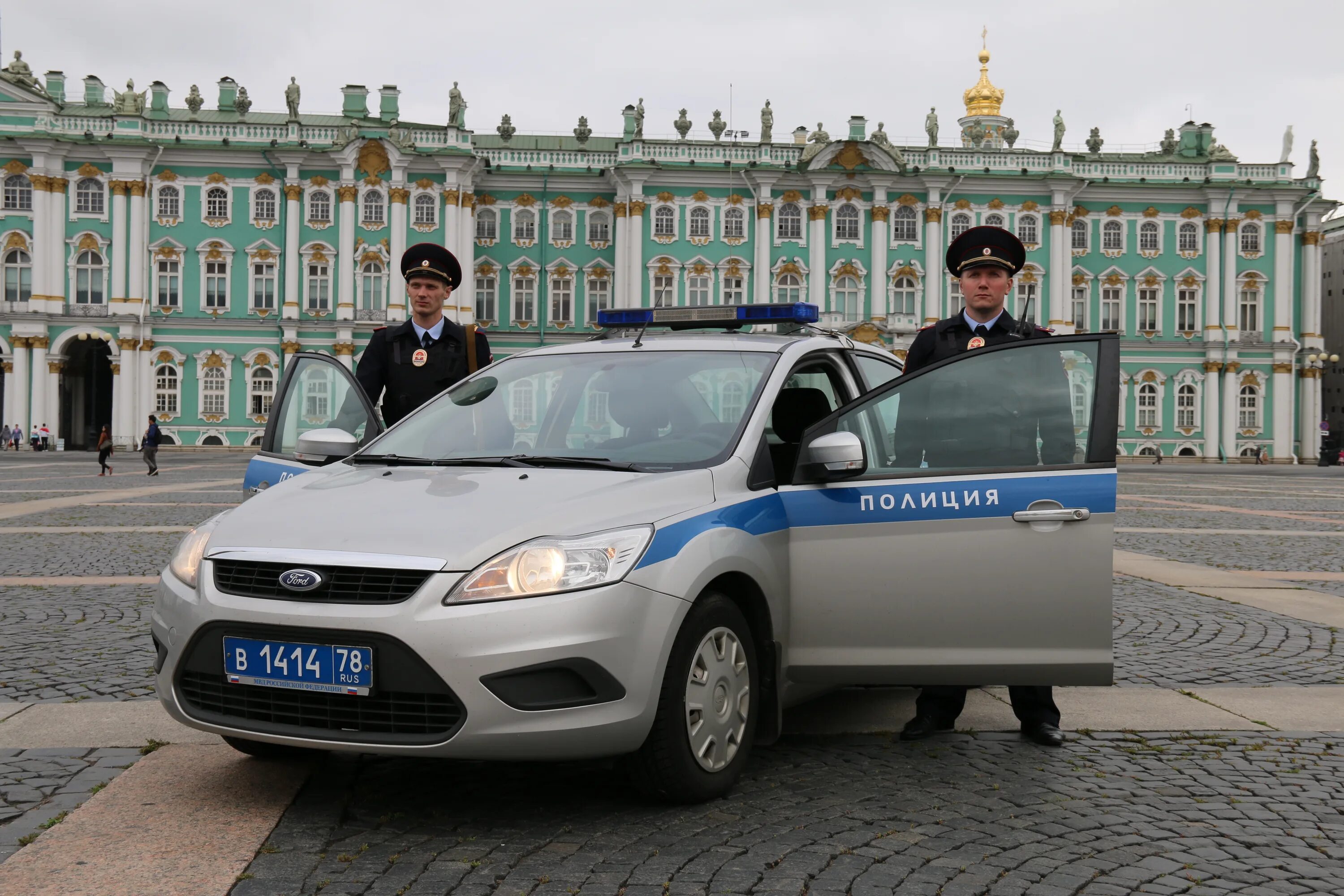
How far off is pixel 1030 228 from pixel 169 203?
3799 centimetres

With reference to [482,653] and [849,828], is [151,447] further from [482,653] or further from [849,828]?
[849,828]

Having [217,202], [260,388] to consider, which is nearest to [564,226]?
[217,202]

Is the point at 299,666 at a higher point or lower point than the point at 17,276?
lower

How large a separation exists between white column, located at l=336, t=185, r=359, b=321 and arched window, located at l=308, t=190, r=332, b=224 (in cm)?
59

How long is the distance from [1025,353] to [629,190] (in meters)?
53.1

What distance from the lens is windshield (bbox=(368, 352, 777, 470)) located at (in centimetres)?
484

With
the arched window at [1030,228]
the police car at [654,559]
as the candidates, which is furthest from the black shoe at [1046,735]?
the arched window at [1030,228]

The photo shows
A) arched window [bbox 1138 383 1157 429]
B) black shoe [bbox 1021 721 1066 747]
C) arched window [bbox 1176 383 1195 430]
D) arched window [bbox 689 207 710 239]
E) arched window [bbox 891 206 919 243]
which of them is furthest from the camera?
arched window [bbox 1176 383 1195 430]

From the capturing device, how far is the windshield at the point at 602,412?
484 cm

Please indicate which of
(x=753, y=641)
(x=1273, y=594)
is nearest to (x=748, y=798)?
(x=753, y=641)

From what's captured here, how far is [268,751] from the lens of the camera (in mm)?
4719

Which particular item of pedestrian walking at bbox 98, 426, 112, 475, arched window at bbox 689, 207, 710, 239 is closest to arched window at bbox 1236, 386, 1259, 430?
arched window at bbox 689, 207, 710, 239

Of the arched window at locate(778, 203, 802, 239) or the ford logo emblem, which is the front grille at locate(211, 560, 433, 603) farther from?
the arched window at locate(778, 203, 802, 239)

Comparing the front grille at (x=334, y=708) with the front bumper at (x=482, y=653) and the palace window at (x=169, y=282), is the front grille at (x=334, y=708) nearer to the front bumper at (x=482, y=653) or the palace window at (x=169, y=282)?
the front bumper at (x=482, y=653)
